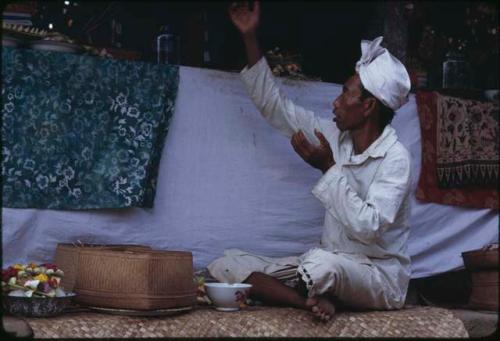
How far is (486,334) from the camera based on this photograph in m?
4.98

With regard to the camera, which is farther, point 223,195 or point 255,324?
point 223,195

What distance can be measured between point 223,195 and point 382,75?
1.24 m

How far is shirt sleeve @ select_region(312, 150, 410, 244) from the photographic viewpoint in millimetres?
4328

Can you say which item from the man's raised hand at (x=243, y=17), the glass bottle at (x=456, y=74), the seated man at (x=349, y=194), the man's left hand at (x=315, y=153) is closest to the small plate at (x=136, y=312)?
the seated man at (x=349, y=194)

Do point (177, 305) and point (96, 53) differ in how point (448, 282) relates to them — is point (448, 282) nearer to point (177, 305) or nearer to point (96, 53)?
point (177, 305)

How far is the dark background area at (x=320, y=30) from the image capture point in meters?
5.71

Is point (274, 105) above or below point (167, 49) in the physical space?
below

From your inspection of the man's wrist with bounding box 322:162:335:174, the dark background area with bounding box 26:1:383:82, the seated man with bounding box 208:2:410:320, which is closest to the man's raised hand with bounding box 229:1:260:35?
the seated man with bounding box 208:2:410:320

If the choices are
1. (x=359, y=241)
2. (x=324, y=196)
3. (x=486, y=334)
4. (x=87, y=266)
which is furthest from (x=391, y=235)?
(x=87, y=266)

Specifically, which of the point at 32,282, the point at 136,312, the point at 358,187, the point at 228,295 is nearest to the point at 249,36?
the point at 358,187

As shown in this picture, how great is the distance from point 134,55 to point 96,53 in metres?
0.27

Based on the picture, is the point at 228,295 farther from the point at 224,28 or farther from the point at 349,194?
the point at 224,28

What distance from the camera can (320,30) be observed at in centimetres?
652

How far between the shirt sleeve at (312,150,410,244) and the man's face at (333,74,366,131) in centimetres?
39
